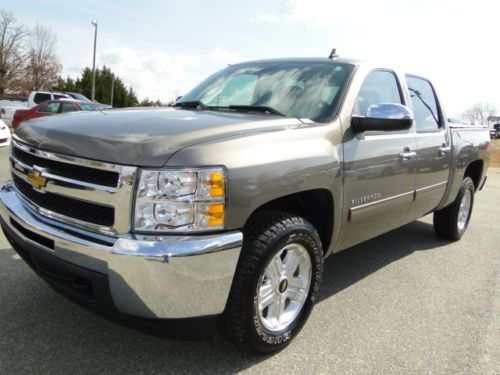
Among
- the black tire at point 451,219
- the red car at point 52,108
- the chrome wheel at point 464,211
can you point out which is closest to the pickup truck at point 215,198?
the black tire at point 451,219

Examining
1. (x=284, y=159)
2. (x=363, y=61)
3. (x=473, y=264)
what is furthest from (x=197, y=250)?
(x=473, y=264)

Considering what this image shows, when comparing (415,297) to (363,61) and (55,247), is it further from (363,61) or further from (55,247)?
(55,247)

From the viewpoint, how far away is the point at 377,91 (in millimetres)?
3582

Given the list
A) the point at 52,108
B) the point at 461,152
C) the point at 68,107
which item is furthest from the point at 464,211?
the point at 52,108

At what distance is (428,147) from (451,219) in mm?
1636

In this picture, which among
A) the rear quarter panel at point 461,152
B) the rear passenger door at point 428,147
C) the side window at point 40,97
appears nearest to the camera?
the rear passenger door at point 428,147

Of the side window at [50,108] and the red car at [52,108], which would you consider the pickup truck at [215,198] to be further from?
the side window at [50,108]

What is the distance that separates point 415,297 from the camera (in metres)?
3.62

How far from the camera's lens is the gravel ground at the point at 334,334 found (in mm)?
2488

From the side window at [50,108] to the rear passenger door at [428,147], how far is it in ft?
44.6

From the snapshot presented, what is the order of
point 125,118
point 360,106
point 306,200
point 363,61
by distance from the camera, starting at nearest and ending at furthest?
point 125,118
point 306,200
point 360,106
point 363,61

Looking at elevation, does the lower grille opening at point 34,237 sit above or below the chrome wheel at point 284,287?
above

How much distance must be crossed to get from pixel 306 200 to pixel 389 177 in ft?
2.78

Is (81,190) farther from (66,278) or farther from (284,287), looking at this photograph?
(284,287)
